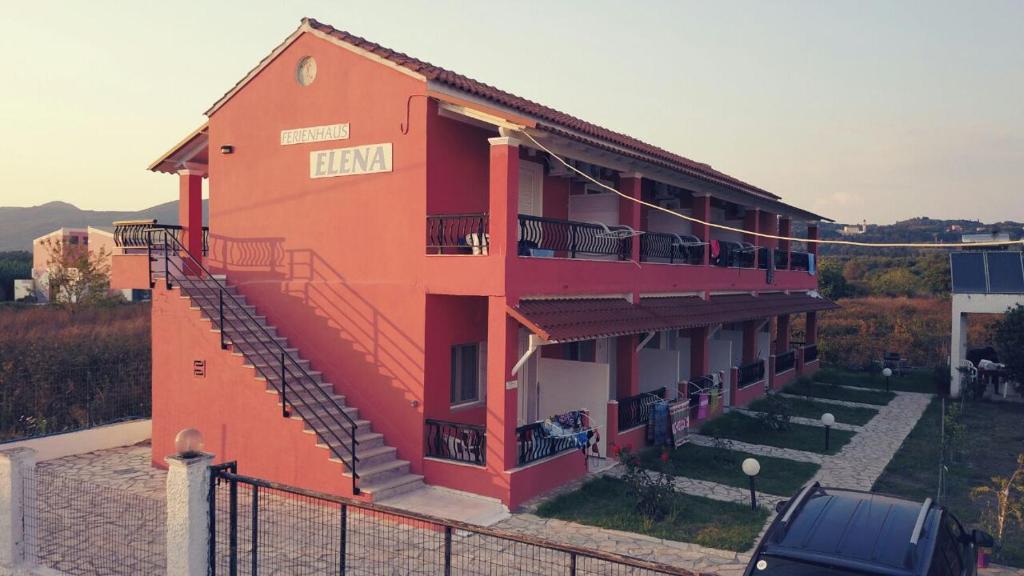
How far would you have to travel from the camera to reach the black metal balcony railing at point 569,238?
12484 millimetres

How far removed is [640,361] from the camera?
17.3 meters

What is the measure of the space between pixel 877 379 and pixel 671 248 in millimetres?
13643

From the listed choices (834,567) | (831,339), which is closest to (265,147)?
(834,567)

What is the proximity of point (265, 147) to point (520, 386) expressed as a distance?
277 inches

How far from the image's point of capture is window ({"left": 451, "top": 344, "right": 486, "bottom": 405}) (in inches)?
529

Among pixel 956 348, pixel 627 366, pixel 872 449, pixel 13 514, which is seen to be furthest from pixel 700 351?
pixel 13 514

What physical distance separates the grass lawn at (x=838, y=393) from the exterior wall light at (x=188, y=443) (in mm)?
20234

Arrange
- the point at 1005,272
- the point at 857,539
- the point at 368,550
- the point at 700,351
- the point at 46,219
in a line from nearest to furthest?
the point at 857,539 < the point at 368,550 < the point at 700,351 < the point at 1005,272 < the point at 46,219

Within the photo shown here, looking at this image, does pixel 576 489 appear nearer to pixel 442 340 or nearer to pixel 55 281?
pixel 442 340

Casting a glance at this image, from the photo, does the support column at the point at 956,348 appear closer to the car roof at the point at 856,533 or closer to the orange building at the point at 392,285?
the orange building at the point at 392,285

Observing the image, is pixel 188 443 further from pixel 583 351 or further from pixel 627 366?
pixel 583 351

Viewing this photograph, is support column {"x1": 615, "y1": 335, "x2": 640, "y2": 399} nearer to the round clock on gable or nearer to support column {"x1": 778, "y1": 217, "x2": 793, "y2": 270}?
the round clock on gable

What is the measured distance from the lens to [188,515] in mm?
6883

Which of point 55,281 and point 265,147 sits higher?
point 265,147
